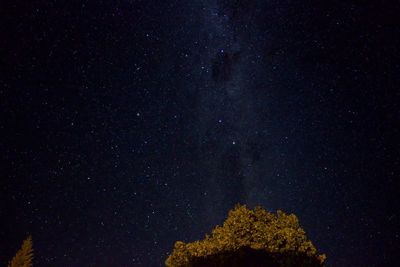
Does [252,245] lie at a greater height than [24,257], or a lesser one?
greater

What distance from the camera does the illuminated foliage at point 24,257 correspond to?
15.3 ft

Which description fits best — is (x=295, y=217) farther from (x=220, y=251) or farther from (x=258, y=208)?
(x=220, y=251)

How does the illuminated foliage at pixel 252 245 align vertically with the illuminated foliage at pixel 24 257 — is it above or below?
above

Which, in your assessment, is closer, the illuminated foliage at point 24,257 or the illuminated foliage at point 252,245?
the illuminated foliage at point 24,257

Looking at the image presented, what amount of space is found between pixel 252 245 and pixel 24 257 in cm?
1113

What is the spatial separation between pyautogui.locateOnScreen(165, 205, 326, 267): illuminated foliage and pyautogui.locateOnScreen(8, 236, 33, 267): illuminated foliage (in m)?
10.3

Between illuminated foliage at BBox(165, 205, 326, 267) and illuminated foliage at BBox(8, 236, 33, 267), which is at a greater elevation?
illuminated foliage at BBox(165, 205, 326, 267)

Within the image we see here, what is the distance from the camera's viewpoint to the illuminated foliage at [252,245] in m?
13.8

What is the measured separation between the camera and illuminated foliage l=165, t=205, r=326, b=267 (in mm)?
13789

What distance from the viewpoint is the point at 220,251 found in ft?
47.4

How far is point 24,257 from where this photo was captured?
4.74 m

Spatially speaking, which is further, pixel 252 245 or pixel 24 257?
pixel 252 245

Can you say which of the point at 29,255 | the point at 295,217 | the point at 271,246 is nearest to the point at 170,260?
the point at 271,246

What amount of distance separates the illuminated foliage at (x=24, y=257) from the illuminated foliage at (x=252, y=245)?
10.3 metres
